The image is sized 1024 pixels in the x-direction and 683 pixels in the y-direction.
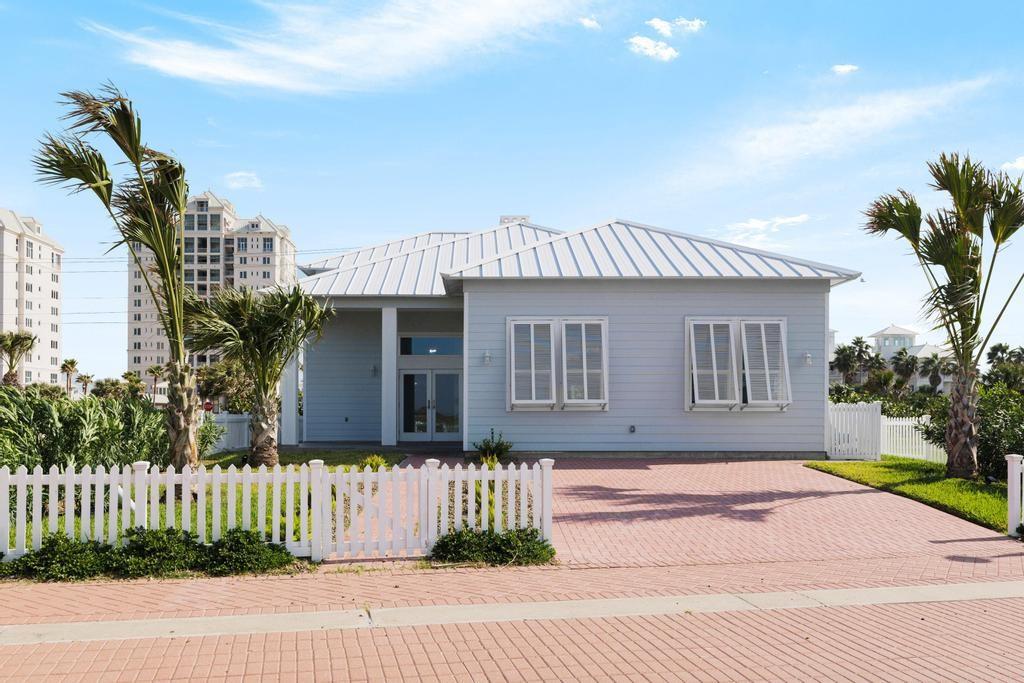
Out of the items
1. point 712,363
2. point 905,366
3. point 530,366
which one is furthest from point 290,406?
point 905,366

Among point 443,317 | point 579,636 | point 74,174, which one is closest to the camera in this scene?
point 579,636

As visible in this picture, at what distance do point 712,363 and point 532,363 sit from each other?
4.17 meters

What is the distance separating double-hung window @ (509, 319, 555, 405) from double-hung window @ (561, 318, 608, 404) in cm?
32

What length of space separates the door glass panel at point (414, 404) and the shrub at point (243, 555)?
14.0 metres

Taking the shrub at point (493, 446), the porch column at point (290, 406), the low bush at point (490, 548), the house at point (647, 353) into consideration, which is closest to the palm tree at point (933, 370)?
the house at point (647, 353)

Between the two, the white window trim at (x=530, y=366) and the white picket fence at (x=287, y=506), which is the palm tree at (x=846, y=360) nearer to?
the white window trim at (x=530, y=366)

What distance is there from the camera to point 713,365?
1780 cm

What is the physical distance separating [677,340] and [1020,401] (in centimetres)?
704

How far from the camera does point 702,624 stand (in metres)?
6.39

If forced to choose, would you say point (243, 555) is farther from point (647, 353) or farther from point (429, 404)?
point (429, 404)

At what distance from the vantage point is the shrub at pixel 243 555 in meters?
7.86

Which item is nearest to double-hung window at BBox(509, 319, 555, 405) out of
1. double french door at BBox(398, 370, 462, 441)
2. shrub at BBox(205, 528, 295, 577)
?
double french door at BBox(398, 370, 462, 441)

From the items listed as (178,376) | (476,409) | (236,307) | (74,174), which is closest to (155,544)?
(178,376)

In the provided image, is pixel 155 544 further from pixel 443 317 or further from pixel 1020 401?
pixel 1020 401
